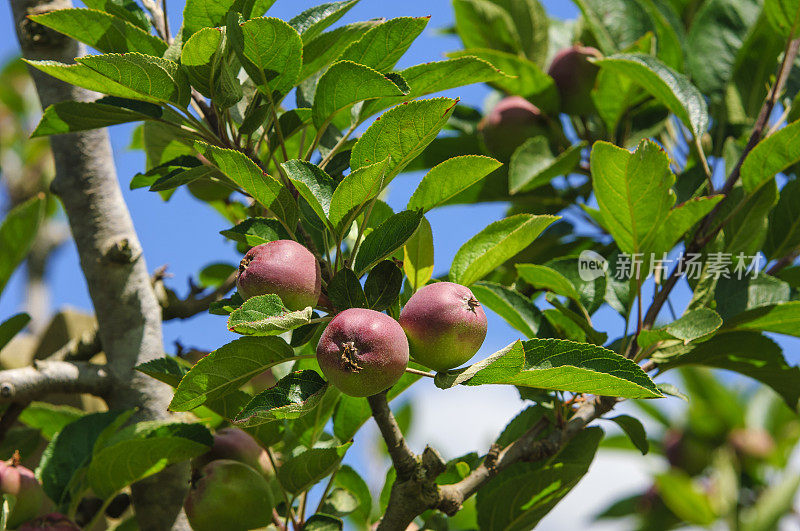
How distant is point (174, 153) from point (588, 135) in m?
0.94

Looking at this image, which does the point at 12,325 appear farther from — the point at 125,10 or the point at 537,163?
the point at 537,163

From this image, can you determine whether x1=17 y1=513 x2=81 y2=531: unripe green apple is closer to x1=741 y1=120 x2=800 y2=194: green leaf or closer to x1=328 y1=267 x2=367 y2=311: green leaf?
x1=328 y1=267 x2=367 y2=311: green leaf

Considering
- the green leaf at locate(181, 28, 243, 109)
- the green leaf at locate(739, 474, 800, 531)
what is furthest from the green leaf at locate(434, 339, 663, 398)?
the green leaf at locate(739, 474, 800, 531)

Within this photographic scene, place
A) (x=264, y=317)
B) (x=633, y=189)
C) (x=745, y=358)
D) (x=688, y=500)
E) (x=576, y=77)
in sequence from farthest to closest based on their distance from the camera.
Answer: (x=688, y=500)
(x=576, y=77)
(x=745, y=358)
(x=633, y=189)
(x=264, y=317)

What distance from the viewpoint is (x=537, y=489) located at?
4.26 ft

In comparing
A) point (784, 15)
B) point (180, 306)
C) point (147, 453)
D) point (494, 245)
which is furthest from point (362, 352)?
point (784, 15)

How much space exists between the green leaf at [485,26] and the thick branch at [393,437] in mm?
1189

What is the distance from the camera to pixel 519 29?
6.57 ft

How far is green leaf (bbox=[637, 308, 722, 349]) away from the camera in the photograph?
1220 millimetres

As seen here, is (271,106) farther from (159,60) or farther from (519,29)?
(519,29)

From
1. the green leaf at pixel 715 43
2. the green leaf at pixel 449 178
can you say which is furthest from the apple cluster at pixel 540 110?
the green leaf at pixel 449 178

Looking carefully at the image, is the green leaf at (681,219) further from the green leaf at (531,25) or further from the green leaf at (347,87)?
the green leaf at (531,25)

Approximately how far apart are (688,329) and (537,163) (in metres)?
0.54

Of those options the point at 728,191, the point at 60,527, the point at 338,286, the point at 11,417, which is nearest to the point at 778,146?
the point at 728,191
